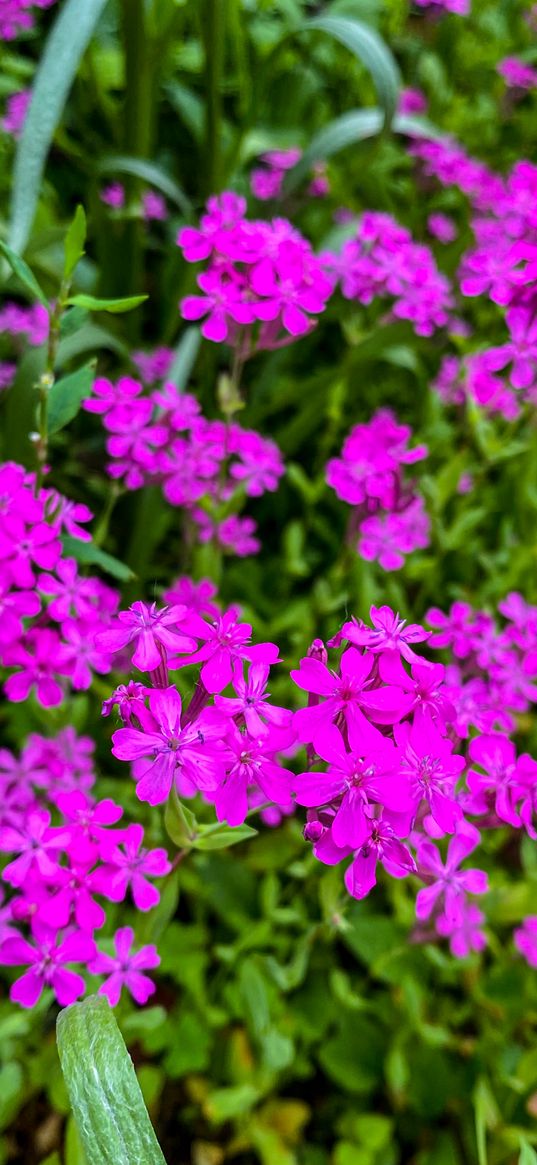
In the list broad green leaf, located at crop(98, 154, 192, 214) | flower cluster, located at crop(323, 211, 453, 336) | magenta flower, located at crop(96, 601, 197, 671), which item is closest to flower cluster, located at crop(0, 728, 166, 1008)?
magenta flower, located at crop(96, 601, 197, 671)

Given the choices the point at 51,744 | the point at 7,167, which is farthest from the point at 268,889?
the point at 7,167

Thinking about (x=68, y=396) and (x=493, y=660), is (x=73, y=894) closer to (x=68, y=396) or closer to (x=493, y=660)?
(x=68, y=396)

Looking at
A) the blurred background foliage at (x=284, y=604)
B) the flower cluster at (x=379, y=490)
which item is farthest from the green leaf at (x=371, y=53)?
the flower cluster at (x=379, y=490)

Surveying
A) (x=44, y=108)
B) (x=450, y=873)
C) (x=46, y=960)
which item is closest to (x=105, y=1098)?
(x=46, y=960)

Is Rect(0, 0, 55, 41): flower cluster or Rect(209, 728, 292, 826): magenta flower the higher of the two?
Rect(0, 0, 55, 41): flower cluster

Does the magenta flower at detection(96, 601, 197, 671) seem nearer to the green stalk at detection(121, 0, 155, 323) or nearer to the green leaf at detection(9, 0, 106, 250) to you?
the green leaf at detection(9, 0, 106, 250)
